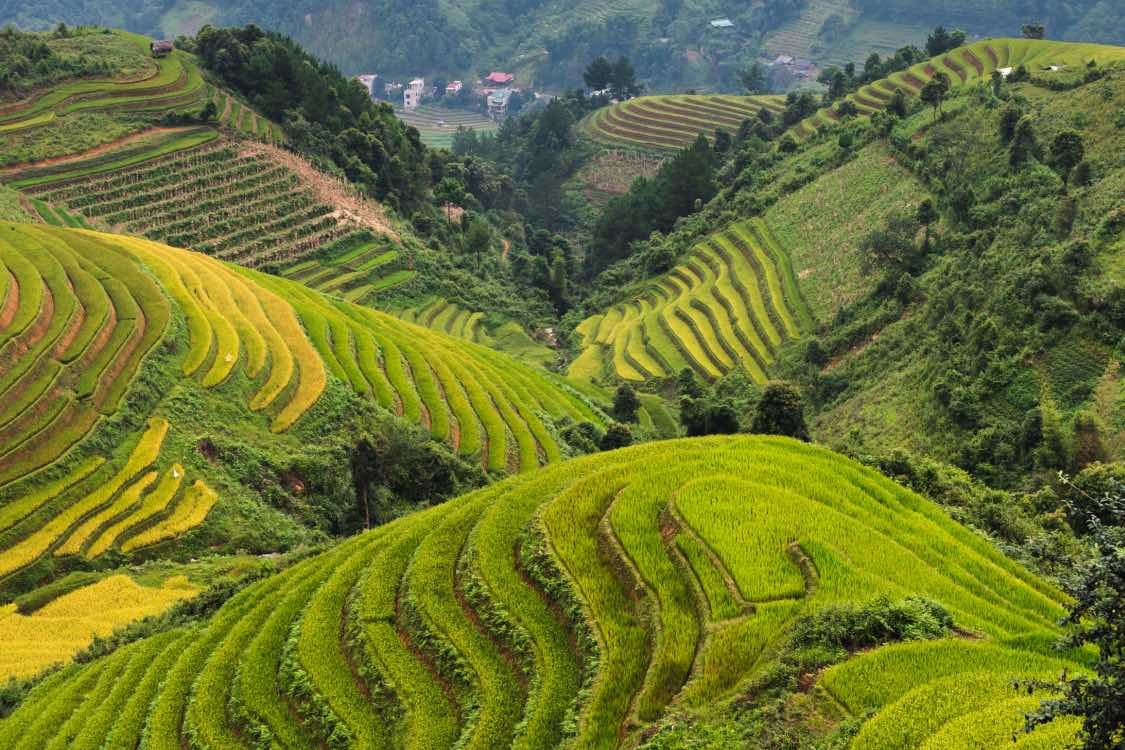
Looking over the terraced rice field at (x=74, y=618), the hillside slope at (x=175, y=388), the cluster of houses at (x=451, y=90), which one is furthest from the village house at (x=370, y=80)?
the terraced rice field at (x=74, y=618)

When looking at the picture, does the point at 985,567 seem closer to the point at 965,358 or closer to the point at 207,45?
the point at 965,358

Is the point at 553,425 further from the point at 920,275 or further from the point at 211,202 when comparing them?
the point at 211,202

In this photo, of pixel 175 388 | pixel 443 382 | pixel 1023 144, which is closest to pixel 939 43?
pixel 1023 144

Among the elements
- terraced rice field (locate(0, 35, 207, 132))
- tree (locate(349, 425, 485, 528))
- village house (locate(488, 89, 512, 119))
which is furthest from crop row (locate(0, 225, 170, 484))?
village house (locate(488, 89, 512, 119))

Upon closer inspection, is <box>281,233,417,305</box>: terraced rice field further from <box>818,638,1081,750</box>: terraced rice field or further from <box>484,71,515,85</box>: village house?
<box>484,71,515,85</box>: village house

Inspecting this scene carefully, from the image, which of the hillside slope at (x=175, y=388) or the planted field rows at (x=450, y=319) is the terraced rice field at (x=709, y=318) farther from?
the hillside slope at (x=175, y=388)
